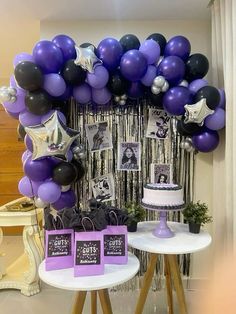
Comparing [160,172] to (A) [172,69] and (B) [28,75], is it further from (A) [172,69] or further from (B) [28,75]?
(B) [28,75]

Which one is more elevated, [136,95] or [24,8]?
[24,8]

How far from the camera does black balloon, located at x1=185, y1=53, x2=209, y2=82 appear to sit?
2.34 meters

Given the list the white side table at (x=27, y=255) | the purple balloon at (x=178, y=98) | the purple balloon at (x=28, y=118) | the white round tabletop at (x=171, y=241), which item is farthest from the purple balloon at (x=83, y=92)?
the white side table at (x=27, y=255)

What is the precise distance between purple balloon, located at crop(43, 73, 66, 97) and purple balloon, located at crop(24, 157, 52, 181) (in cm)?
52

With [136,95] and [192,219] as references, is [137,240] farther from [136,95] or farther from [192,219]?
[136,95]

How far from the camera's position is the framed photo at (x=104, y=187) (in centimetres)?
276

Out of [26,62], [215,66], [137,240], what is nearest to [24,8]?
[26,62]

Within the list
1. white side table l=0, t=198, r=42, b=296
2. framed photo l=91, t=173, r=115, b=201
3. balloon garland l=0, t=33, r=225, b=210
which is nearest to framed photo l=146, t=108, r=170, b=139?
balloon garland l=0, t=33, r=225, b=210

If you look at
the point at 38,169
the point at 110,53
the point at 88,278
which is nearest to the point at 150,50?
the point at 110,53

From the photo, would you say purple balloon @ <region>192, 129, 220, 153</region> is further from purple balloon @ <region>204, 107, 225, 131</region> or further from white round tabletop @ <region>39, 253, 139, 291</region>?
white round tabletop @ <region>39, 253, 139, 291</region>

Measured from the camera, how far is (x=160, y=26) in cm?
287

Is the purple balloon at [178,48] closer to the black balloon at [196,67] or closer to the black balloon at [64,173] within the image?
the black balloon at [196,67]

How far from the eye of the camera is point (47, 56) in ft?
7.06

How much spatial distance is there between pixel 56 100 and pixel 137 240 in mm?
1245
